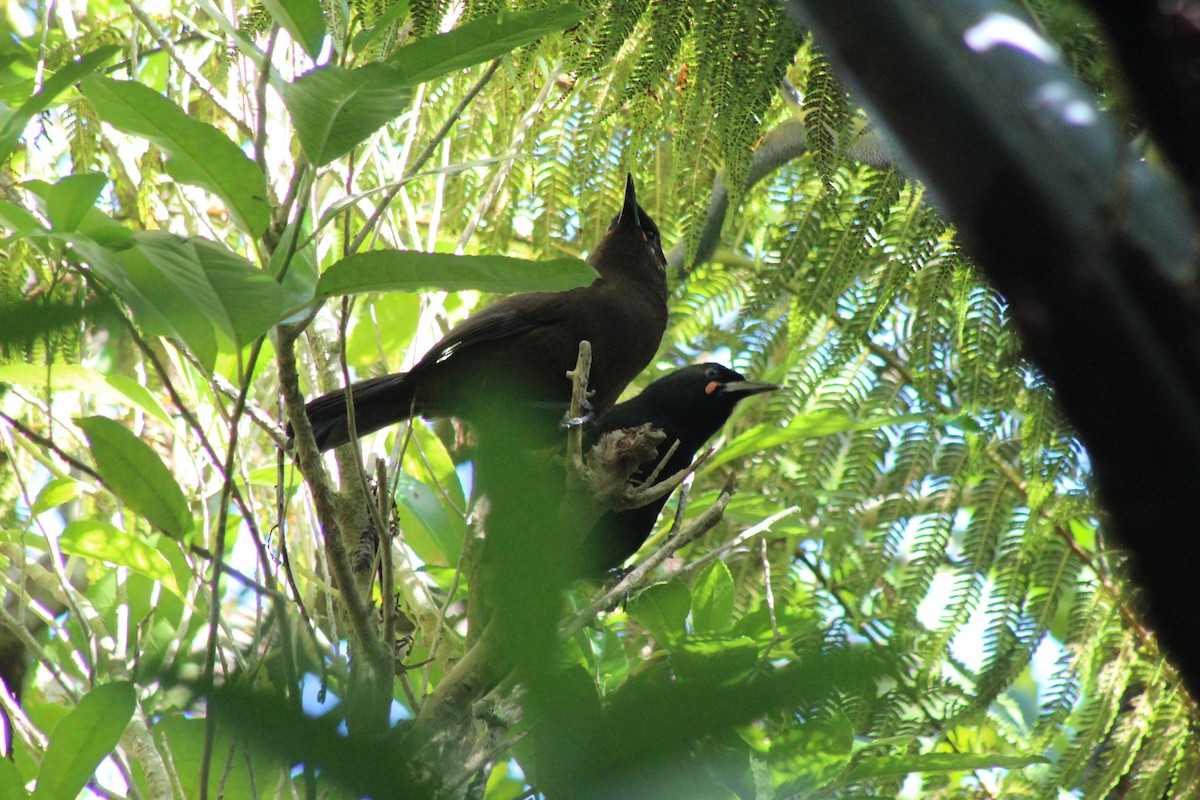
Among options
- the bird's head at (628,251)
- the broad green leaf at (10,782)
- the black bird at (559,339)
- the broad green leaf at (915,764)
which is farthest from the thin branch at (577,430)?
the bird's head at (628,251)

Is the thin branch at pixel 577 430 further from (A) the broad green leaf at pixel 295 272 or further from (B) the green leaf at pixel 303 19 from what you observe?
(B) the green leaf at pixel 303 19

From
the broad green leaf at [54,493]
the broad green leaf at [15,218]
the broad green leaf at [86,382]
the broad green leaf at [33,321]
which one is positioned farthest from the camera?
the broad green leaf at [54,493]

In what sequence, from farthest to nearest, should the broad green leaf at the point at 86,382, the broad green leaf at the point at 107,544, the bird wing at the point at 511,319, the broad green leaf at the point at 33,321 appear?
the bird wing at the point at 511,319
the broad green leaf at the point at 107,544
the broad green leaf at the point at 86,382
the broad green leaf at the point at 33,321

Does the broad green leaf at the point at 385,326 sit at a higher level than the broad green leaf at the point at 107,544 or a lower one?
higher

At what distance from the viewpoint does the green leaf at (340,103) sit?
1415mm

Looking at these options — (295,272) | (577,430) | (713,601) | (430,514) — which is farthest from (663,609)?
(295,272)

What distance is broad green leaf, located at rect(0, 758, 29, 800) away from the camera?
66.0 inches

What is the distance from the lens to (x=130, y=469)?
159 centimetres

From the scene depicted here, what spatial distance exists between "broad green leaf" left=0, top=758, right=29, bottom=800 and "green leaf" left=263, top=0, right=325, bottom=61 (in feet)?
3.67

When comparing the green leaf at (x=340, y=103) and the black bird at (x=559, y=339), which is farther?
the black bird at (x=559, y=339)

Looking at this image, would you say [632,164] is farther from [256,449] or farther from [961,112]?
[961,112]

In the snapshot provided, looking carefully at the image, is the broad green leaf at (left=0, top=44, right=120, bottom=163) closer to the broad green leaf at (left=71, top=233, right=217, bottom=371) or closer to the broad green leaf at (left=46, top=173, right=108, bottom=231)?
the broad green leaf at (left=46, top=173, right=108, bottom=231)

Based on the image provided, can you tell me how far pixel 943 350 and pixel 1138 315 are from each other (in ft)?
7.71

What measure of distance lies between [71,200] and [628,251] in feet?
7.33
